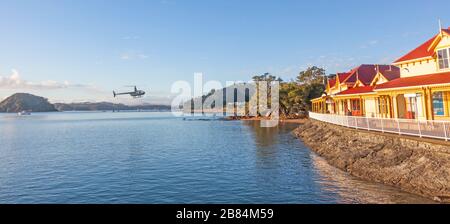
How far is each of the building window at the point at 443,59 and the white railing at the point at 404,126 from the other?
7.03 metres

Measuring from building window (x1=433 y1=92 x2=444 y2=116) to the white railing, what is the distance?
4987 millimetres

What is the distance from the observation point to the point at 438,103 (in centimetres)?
2183

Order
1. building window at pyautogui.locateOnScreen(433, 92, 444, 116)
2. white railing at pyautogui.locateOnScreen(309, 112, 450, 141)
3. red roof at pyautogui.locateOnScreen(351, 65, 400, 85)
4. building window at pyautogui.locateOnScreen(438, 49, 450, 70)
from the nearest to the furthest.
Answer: white railing at pyautogui.locateOnScreen(309, 112, 450, 141)
building window at pyautogui.locateOnScreen(433, 92, 444, 116)
building window at pyautogui.locateOnScreen(438, 49, 450, 70)
red roof at pyautogui.locateOnScreen(351, 65, 400, 85)

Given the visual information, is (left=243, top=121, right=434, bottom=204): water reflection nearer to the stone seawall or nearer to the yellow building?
the stone seawall

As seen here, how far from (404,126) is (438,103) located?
611cm

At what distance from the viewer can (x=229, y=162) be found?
75.1 feet

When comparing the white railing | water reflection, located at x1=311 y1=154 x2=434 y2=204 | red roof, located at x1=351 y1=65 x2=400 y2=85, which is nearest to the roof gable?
the white railing

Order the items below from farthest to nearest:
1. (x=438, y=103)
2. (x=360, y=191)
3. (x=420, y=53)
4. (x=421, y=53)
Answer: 1. (x=420, y=53)
2. (x=421, y=53)
3. (x=438, y=103)
4. (x=360, y=191)

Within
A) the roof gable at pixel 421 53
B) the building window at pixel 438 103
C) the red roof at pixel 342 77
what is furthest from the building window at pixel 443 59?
the red roof at pixel 342 77

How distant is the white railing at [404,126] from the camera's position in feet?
48.1

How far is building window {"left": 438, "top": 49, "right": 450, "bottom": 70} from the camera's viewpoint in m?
21.7

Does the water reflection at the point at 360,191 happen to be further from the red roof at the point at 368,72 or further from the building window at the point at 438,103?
the red roof at the point at 368,72

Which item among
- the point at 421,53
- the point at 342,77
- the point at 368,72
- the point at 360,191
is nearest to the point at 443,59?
the point at 421,53

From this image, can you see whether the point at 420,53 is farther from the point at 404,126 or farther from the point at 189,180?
the point at 189,180
